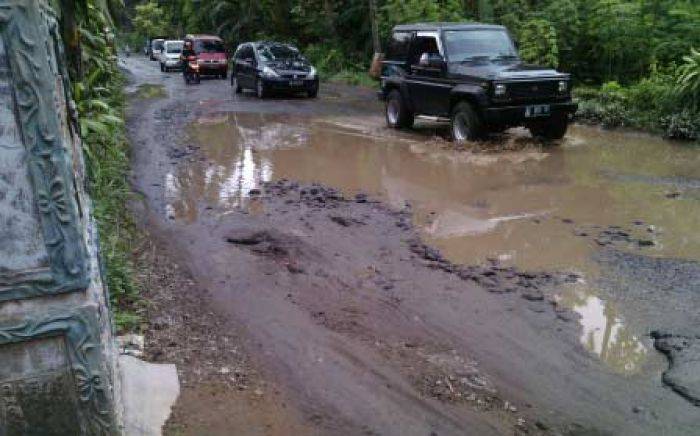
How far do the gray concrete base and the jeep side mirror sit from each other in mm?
8847

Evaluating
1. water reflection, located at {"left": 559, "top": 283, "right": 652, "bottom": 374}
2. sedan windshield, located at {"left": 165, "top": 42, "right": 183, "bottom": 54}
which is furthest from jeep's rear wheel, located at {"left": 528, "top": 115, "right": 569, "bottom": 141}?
sedan windshield, located at {"left": 165, "top": 42, "right": 183, "bottom": 54}

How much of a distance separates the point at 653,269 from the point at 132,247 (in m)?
4.79

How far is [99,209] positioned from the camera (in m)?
5.93

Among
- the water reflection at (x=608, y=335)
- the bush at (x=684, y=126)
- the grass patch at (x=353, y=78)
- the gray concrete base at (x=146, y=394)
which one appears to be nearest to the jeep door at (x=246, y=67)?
the grass patch at (x=353, y=78)

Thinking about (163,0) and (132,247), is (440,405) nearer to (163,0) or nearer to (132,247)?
(132,247)

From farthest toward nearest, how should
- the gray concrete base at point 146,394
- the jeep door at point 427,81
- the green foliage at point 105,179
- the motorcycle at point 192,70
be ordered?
the motorcycle at point 192,70 → the jeep door at point 427,81 → the green foliage at point 105,179 → the gray concrete base at point 146,394

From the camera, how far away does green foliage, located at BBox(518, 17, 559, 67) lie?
15727 mm

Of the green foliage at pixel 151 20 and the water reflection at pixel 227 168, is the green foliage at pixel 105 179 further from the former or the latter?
the green foliage at pixel 151 20

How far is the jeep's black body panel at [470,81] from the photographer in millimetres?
10859

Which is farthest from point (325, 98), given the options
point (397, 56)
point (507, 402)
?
point (507, 402)

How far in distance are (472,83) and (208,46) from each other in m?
20.4

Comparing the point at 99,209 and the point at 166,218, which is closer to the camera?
the point at 99,209

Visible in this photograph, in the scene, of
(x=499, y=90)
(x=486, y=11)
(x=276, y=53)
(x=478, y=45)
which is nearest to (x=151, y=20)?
(x=276, y=53)

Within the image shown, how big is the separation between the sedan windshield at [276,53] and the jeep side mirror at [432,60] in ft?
31.0
